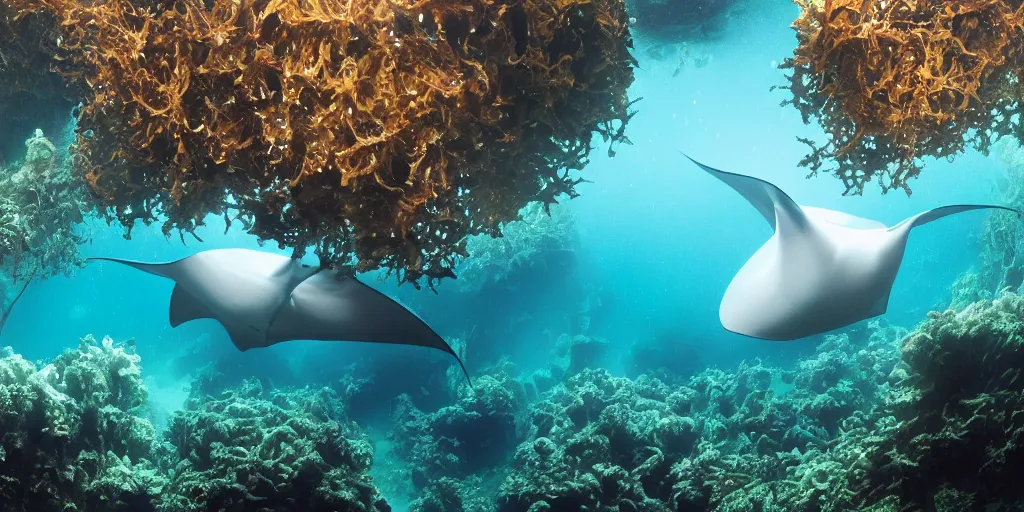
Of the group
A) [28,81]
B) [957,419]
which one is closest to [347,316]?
[28,81]

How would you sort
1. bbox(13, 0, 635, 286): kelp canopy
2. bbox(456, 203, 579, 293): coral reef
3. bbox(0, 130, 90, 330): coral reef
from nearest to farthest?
bbox(13, 0, 635, 286): kelp canopy → bbox(0, 130, 90, 330): coral reef → bbox(456, 203, 579, 293): coral reef

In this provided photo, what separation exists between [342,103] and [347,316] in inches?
73.0

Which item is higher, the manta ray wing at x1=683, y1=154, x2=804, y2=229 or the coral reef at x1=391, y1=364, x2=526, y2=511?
the coral reef at x1=391, y1=364, x2=526, y2=511

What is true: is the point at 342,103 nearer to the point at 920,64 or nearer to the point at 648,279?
the point at 920,64

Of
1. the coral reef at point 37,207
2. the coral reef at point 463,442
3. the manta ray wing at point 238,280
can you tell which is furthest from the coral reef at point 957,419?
the coral reef at point 37,207

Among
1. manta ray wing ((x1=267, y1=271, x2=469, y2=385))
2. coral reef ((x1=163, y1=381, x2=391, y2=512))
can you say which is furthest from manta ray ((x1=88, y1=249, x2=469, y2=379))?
coral reef ((x1=163, y1=381, x2=391, y2=512))

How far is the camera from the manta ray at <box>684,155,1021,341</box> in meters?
3.06

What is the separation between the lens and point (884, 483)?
3.62 m

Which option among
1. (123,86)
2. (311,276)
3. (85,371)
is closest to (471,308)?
(85,371)

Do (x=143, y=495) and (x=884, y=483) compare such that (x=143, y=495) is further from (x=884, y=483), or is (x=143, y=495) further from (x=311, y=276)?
(x=884, y=483)

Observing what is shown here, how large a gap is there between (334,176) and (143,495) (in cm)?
463

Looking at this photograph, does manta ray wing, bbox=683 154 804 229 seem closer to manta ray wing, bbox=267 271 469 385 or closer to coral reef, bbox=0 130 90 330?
manta ray wing, bbox=267 271 469 385

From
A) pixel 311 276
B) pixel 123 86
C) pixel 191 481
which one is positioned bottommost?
pixel 191 481

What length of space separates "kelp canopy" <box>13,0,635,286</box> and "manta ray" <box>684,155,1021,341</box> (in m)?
1.21
